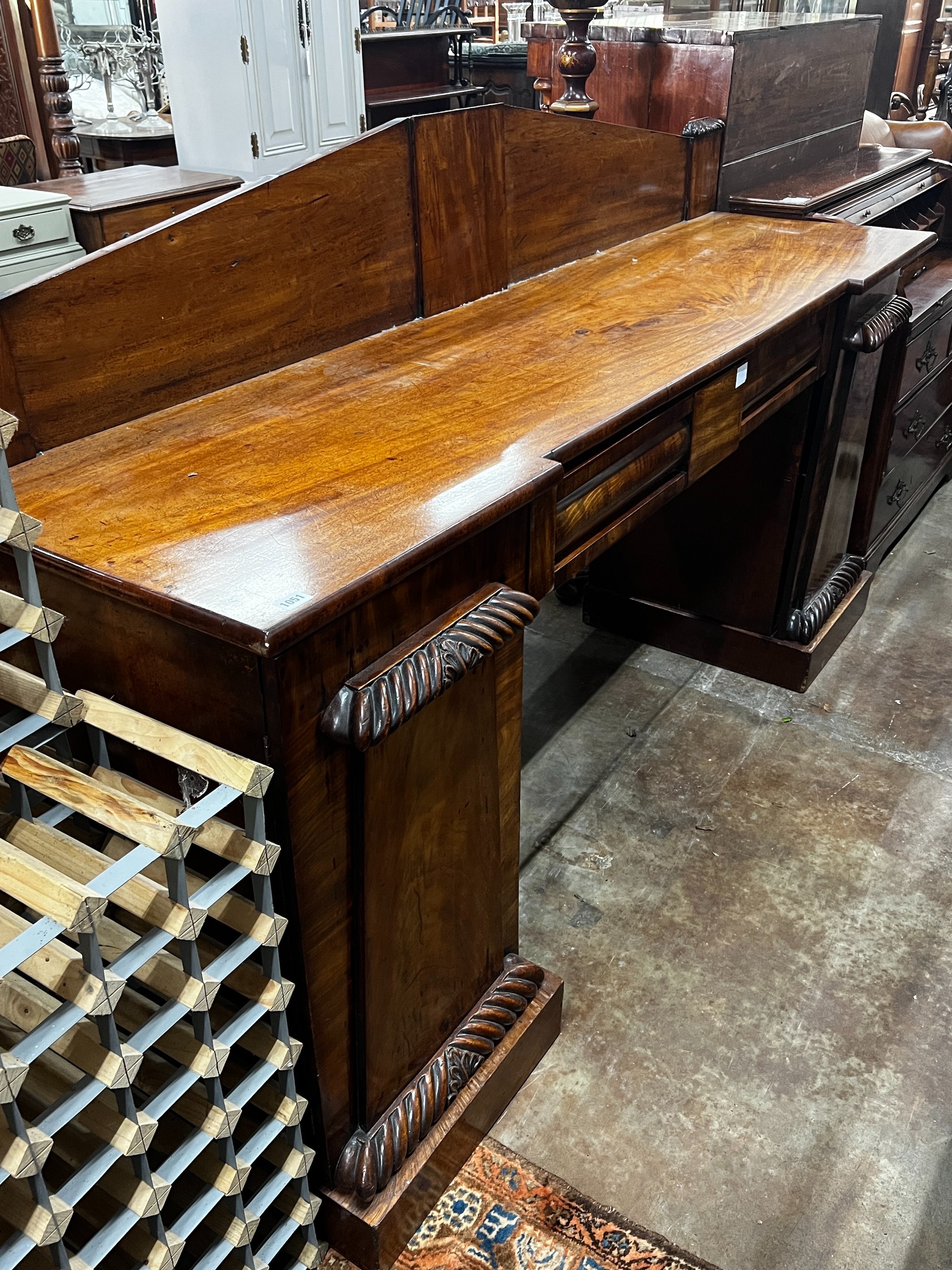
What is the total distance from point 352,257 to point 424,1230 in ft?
4.59

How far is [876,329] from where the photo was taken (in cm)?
225

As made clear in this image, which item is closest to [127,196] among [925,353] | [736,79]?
[736,79]

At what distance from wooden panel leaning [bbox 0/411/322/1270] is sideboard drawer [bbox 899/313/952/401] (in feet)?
7.56

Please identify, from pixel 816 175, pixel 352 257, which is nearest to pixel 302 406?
pixel 352 257

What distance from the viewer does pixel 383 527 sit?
43.0 inches

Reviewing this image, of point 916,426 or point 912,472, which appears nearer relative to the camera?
point 916,426

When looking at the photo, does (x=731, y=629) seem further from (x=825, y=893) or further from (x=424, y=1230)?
(x=424, y=1230)

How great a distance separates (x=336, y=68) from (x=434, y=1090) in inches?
191

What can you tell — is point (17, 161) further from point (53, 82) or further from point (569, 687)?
point (569, 687)

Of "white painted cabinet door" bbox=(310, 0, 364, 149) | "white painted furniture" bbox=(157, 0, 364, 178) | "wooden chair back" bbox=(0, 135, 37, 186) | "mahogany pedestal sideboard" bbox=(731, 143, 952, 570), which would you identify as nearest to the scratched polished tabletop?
"mahogany pedestal sideboard" bbox=(731, 143, 952, 570)

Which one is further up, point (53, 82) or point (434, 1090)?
point (53, 82)

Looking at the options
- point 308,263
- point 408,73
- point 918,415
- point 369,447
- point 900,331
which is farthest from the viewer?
point 408,73

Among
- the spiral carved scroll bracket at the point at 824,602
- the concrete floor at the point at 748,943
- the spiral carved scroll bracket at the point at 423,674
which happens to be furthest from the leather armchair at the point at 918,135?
the spiral carved scroll bracket at the point at 423,674

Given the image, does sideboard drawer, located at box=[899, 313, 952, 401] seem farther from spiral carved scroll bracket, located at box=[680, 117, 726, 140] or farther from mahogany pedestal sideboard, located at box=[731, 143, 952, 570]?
spiral carved scroll bracket, located at box=[680, 117, 726, 140]
